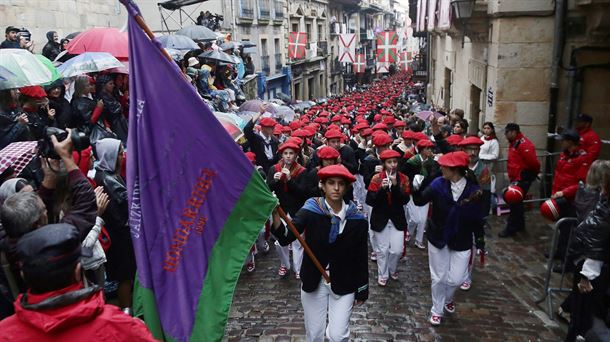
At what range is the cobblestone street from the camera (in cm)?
536

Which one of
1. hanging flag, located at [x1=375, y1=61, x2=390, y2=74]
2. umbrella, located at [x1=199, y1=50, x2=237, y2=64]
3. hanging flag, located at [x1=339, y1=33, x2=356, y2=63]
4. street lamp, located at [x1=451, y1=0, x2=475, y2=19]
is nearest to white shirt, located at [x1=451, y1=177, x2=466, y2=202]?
street lamp, located at [x1=451, y1=0, x2=475, y2=19]

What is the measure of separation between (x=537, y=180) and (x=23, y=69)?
9237 millimetres

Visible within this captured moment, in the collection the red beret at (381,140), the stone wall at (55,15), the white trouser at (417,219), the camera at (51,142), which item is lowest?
the white trouser at (417,219)

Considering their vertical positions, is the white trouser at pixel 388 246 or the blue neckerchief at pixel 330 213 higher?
the blue neckerchief at pixel 330 213

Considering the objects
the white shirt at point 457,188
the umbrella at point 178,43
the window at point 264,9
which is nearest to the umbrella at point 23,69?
the white shirt at point 457,188

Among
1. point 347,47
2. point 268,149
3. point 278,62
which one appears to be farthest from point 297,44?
→ point 268,149

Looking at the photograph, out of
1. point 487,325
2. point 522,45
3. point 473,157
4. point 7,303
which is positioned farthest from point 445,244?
point 522,45

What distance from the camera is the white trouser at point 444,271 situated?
215 inches

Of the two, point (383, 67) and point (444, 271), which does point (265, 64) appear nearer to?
point (383, 67)

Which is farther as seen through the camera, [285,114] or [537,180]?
[285,114]

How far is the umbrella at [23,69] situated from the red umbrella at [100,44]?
95.7 inches

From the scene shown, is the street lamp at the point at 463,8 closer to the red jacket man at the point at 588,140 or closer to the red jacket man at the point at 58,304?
the red jacket man at the point at 588,140

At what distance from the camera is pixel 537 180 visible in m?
10.2

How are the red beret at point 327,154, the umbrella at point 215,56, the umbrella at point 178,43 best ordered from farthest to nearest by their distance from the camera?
1. the umbrella at point 215,56
2. the umbrella at point 178,43
3. the red beret at point 327,154
